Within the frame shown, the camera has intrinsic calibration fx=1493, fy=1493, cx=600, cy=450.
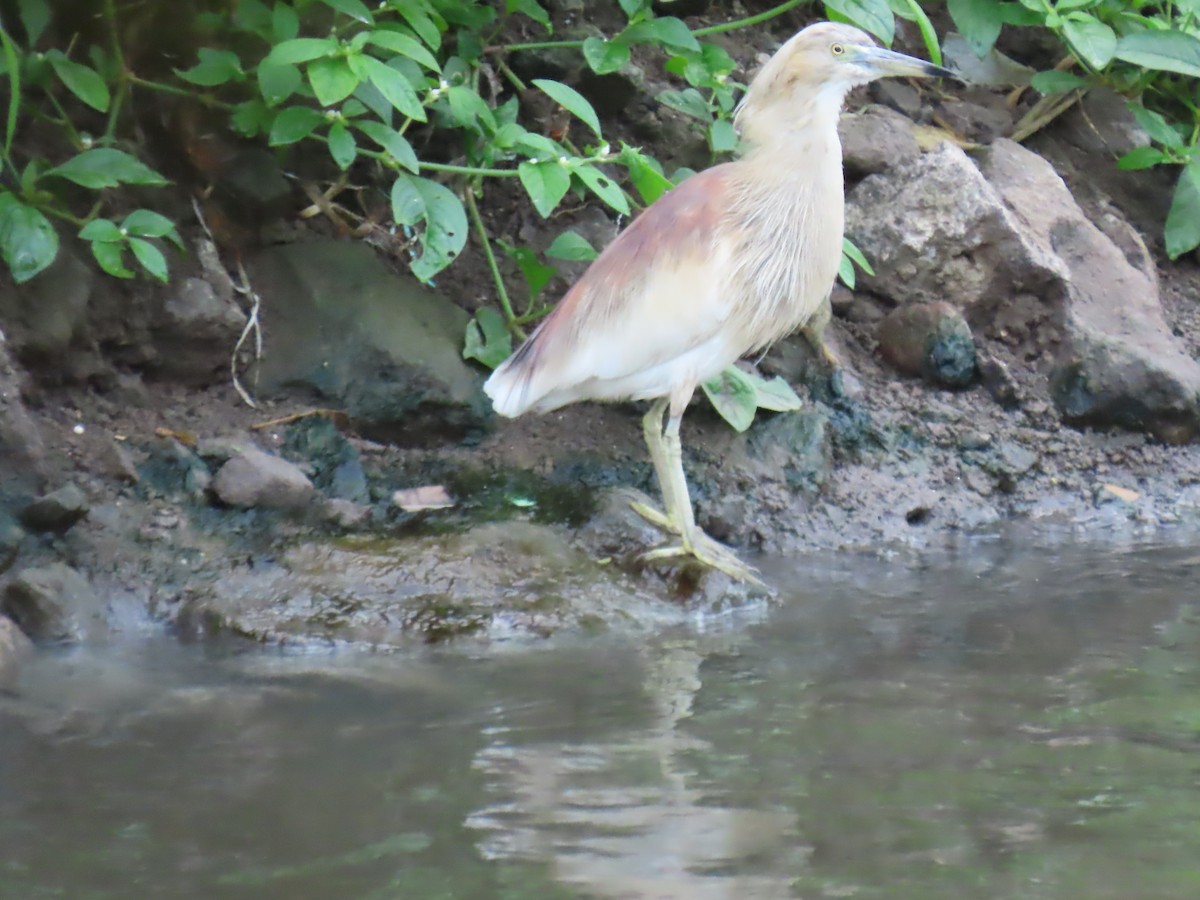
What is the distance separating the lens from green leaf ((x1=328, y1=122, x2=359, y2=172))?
14.9 feet

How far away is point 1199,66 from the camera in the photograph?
626 cm

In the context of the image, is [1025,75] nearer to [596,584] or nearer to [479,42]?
[479,42]

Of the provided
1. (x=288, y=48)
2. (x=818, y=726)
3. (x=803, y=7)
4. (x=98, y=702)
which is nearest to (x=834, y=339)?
(x=803, y=7)

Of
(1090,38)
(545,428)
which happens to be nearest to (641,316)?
(545,428)

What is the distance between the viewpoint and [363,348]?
5.27 m

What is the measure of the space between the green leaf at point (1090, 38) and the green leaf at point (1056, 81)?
53 centimetres

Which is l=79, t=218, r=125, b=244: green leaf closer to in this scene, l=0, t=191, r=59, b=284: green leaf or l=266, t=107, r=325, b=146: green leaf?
l=0, t=191, r=59, b=284: green leaf

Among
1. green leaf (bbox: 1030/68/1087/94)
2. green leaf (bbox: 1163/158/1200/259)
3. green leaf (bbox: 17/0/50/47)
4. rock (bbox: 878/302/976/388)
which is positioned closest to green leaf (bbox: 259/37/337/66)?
green leaf (bbox: 17/0/50/47)

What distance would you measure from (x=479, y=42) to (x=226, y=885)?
3756mm

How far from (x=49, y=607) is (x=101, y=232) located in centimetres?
117

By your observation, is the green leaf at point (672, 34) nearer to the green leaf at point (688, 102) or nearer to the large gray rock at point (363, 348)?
the green leaf at point (688, 102)

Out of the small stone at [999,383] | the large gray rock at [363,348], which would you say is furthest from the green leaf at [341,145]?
the small stone at [999,383]

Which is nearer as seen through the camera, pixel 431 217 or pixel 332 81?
pixel 332 81

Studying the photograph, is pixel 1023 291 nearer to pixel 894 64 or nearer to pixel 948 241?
pixel 948 241
